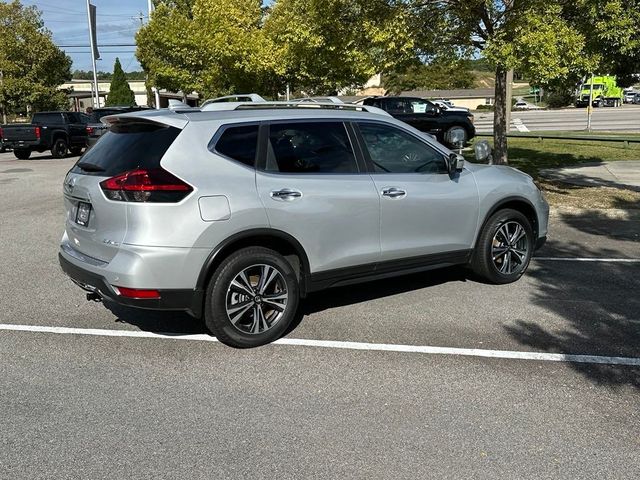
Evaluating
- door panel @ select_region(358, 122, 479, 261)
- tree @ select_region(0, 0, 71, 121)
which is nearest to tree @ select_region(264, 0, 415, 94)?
door panel @ select_region(358, 122, 479, 261)

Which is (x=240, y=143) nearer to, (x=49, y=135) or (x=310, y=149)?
(x=310, y=149)

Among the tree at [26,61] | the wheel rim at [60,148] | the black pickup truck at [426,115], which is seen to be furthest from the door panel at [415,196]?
the tree at [26,61]

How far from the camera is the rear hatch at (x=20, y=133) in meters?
22.1

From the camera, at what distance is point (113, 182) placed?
4.26 m

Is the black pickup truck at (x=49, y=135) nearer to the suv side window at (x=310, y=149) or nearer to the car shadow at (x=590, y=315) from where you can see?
the suv side window at (x=310, y=149)

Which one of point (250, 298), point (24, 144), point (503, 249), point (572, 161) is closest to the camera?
point (250, 298)

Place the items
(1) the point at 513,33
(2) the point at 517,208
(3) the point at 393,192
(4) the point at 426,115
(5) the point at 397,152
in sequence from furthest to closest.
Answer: (4) the point at 426,115 → (1) the point at 513,33 → (2) the point at 517,208 → (5) the point at 397,152 → (3) the point at 393,192

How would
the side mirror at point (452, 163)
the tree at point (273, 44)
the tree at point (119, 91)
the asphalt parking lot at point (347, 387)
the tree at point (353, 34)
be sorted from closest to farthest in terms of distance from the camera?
the asphalt parking lot at point (347, 387) → the side mirror at point (452, 163) → the tree at point (353, 34) → the tree at point (273, 44) → the tree at point (119, 91)

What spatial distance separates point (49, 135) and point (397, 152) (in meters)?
20.7

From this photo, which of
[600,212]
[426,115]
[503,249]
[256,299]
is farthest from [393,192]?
[426,115]

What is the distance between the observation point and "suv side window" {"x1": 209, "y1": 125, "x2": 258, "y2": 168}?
4.50 m

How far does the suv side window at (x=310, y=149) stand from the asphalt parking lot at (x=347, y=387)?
133 cm

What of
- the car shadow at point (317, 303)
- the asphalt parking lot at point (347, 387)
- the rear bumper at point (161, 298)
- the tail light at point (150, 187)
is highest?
the tail light at point (150, 187)

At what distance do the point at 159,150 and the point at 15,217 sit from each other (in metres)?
7.14
